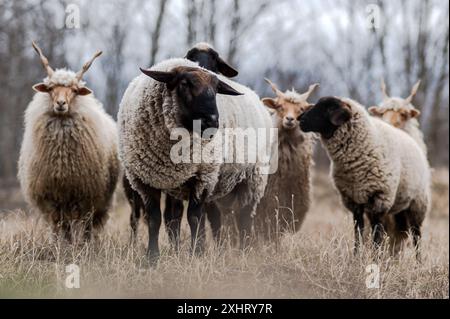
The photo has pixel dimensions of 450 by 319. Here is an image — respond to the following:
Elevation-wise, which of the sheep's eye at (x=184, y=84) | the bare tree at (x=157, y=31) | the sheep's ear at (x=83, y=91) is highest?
the bare tree at (x=157, y=31)

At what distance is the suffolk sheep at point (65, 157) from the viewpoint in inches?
291

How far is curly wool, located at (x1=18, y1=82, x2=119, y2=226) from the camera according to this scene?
7410 millimetres

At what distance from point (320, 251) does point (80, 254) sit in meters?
2.20

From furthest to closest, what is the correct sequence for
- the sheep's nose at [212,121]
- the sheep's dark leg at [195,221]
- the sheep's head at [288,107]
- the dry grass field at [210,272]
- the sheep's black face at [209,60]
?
1. the sheep's head at [288,107]
2. the sheep's black face at [209,60]
3. the sheep's dark leg at [195,221]
4. the sheep's nose at [212,121]
5. the dry grass field at [210,272]

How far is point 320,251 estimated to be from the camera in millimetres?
6254

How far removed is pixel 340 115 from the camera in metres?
7.52

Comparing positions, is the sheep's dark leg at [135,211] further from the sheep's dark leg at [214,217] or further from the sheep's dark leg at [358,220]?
the sheep's dark leg at [358,220]

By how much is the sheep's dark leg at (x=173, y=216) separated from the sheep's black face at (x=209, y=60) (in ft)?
5.19

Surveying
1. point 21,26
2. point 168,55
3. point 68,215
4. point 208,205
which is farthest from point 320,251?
point 21,26

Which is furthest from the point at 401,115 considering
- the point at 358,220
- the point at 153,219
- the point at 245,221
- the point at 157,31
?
the point at 157,31

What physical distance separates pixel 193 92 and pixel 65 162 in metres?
2.38

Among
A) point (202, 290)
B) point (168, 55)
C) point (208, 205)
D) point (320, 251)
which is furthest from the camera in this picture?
point (168, 55)

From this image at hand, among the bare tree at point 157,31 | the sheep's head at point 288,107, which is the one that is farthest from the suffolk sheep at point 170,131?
the bare tree at point 157,31
